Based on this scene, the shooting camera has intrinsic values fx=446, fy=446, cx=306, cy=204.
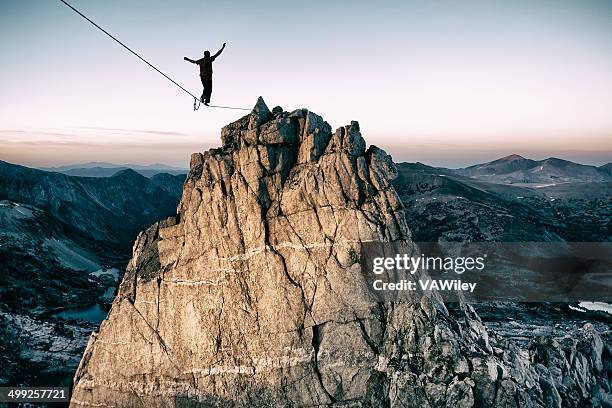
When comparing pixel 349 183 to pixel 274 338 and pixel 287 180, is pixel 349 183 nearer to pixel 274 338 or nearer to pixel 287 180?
pixel 287 180

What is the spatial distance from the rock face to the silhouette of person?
1162 centimetres

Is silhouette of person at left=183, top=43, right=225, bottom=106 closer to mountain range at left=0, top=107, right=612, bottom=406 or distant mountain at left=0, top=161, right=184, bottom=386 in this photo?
mountain range at left=0, top=107, right=612, bottom=406

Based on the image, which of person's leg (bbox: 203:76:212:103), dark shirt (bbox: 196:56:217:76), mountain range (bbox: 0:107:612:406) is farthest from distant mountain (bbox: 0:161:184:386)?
dark shirt (bbox: 196:56:217:76)

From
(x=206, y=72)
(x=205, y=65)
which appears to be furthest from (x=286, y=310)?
(x=205, y=65)

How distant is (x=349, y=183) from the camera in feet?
137

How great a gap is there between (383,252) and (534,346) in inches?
1113

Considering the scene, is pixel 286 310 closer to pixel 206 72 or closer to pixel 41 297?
pixel 206 72

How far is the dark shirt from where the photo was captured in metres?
31.4

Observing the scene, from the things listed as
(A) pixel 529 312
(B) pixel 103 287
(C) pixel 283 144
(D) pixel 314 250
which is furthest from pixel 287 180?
(B) pixel 103 287

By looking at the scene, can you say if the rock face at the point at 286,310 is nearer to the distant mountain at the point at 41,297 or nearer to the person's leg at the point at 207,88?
the person's leg at the point at 207,88

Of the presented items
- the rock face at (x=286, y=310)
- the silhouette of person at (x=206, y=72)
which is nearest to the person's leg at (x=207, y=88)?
the silhouette of person at (x=206, y=72)

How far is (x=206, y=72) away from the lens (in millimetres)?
32000

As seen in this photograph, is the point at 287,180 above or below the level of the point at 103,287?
above

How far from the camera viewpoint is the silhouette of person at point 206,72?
31.3 m
